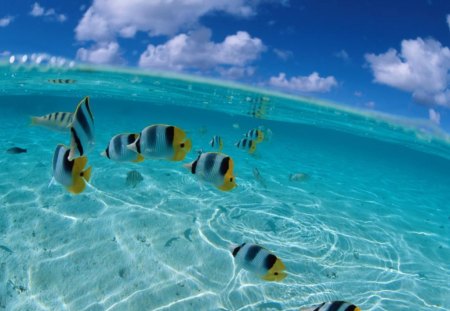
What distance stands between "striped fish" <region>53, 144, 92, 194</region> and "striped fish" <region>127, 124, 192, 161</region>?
43 centimetres

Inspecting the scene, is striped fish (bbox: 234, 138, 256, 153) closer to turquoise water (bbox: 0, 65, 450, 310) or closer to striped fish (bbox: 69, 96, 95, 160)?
turquoise water (bbox: 0, 65, 450, 310)

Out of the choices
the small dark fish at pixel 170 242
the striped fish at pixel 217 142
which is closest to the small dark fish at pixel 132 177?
the small dark fish at pixel 170 242

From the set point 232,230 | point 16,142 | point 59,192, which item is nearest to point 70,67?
point 16,142

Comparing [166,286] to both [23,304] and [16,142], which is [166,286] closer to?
[23,304]

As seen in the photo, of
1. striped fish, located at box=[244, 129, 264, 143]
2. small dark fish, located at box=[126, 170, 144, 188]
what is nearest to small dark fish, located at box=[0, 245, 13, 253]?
small dark fish, located at box=[126, 170, 144, 188]

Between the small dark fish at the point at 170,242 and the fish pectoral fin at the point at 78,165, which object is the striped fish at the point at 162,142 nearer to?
the fish pectoral fin at the point at 78,165

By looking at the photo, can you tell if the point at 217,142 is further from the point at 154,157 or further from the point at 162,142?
the point at 162,142

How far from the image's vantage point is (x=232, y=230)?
25.1ft

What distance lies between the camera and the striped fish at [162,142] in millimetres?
2633

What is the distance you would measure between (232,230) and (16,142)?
14413 mm

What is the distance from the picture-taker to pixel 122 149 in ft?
9.83

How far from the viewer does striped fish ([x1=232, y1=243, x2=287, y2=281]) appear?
3.38 meters

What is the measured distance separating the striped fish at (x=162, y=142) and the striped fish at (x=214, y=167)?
24cm

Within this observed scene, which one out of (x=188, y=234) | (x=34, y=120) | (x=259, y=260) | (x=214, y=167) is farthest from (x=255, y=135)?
(x=214, y=167)
